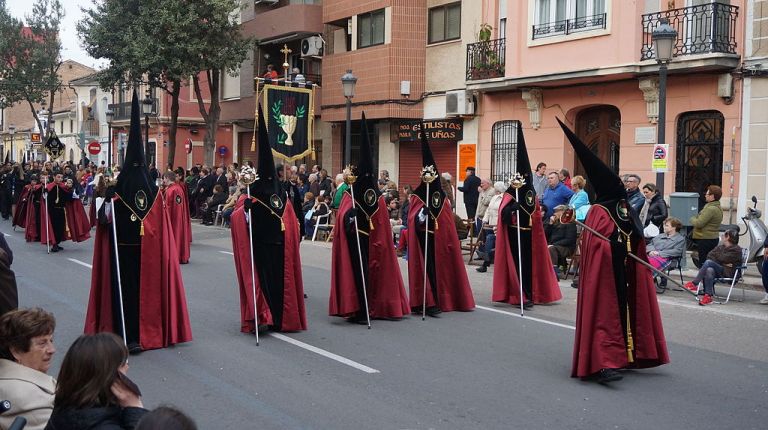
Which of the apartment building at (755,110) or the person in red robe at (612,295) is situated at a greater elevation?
the apartment building at (755,110)

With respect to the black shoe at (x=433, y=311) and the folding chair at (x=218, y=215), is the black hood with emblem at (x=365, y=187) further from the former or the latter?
the folding chair at (x=218, y=215)

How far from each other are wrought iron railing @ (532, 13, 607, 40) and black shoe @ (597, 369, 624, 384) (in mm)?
14161

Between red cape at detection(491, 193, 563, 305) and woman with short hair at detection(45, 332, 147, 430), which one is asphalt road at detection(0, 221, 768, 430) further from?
woman with short hair at detection(45, 332, 147, 430)

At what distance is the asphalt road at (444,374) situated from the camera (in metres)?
6.89

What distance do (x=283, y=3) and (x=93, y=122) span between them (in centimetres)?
3411

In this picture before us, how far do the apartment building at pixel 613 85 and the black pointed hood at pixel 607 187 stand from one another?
325 inches

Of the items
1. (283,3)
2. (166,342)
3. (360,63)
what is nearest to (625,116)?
(360,63)

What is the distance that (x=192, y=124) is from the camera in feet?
157

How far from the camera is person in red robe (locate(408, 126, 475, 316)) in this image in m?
11.5

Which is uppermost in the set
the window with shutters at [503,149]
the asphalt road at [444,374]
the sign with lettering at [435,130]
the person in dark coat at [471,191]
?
the sign with lettering at [435,130]

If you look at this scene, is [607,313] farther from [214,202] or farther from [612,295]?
[214,202]

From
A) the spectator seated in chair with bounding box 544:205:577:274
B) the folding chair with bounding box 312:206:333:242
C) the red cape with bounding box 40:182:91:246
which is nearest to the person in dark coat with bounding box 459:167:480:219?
the folding chair with bounding box 312:206:333:242

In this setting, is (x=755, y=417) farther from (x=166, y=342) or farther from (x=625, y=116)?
(x=625, y=116)

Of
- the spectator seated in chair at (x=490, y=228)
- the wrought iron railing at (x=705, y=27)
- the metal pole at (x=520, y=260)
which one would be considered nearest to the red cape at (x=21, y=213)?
the spectator seated in chair at (x=490, y=228)
